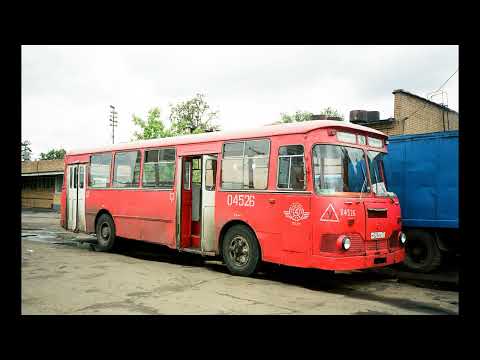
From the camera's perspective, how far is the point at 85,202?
1352 cm

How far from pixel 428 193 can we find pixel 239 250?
4.45 metres

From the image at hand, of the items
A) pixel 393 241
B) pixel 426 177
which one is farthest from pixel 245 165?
pixel 426 177

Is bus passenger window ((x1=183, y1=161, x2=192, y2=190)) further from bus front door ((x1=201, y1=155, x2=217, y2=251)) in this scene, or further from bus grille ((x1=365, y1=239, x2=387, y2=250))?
bus grille ((x1=365, y1=239, x2=387, y2=250))

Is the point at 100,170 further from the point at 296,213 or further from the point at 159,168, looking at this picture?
the point at 296,213

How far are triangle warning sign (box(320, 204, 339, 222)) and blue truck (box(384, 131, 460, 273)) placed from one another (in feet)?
10.7

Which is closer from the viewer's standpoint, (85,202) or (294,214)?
(294,214)

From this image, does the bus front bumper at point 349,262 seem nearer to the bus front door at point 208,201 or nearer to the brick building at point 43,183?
the bus front door at point 208,201

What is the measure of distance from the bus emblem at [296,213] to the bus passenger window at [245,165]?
80 cm

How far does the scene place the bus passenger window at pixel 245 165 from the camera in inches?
335

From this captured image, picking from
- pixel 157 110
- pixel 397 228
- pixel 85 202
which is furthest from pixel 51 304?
pixel 157 110

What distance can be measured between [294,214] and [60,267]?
5454 millimetres

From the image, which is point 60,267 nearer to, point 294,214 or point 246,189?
point 246,189

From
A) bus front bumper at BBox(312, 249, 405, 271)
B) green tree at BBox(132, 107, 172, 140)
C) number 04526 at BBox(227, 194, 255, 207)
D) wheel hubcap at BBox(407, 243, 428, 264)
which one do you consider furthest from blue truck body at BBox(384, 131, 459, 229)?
green tree at BBox(132, 107, 172, 140)
